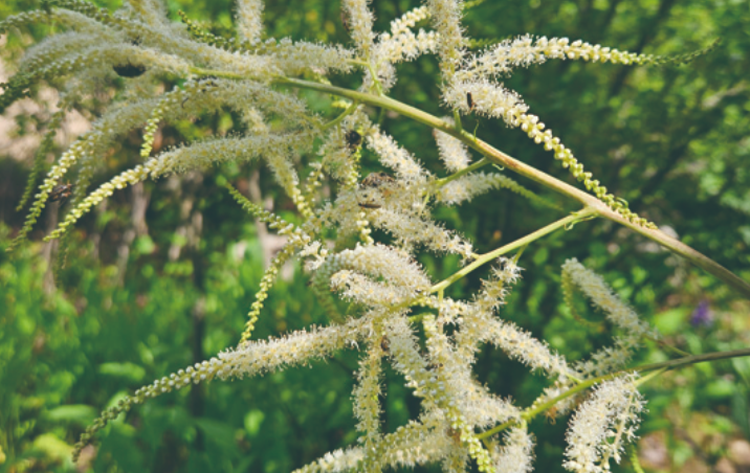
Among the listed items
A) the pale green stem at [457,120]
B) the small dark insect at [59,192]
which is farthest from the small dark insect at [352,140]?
the small dark insect at [59,192]

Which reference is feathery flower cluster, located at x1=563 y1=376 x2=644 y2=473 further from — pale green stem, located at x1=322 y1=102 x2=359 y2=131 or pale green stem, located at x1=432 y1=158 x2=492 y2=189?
pale green stem, located at x1=322 y1=102 x2=359 y2=131

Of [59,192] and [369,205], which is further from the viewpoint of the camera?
[59,192]

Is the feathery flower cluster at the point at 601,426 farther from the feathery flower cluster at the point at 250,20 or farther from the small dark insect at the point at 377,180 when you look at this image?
the feathery flower cluster at the point at 250,20

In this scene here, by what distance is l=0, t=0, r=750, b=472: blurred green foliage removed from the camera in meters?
2.46

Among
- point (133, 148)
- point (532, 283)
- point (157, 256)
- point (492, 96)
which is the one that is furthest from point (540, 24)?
point (157, 256)

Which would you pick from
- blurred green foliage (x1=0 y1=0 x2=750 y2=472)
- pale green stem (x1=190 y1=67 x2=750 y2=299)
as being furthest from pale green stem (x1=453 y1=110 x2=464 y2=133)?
blurred green foliage (x1=0 y1=0 x2=750 y2=472)

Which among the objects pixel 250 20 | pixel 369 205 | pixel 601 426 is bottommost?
pixel 601 426

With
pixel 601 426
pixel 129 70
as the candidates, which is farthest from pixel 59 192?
pixel 601 426

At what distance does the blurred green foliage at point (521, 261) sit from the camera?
2459 mm

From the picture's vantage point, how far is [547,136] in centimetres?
109

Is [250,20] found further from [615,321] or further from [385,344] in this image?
[615,321]

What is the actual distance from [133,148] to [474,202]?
203 centimetres

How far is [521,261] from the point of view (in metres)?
2.52

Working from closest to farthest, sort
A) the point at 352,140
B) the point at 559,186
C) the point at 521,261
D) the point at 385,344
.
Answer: the point at 559,186 → the point at 385,344 → the point at 352,140 → the point at 521,261
